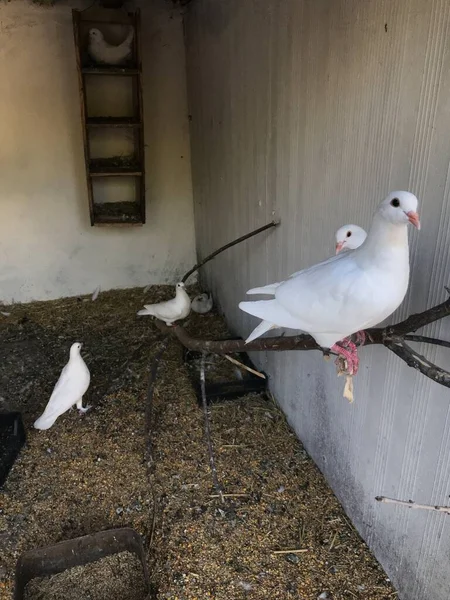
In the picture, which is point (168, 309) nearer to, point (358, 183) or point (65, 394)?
point (65, 394)

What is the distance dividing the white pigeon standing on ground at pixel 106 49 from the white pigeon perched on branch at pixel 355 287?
2806 millimetres

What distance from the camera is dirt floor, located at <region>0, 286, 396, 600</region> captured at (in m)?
1.69

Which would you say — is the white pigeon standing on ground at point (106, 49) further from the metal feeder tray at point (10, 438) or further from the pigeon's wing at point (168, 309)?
the metal feeder tray at point (10, 438)

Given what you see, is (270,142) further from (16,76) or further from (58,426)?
(16,76)

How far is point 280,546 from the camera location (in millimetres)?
1796

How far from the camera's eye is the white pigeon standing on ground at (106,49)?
3.39 metres

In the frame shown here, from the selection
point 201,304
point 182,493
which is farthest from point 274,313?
point 201,304

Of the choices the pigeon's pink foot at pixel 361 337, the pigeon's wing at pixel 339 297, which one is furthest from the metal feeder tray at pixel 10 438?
the pigeon's pink foot at pixel 361 337

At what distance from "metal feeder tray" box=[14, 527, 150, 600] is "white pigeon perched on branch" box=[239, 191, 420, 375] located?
100 cm

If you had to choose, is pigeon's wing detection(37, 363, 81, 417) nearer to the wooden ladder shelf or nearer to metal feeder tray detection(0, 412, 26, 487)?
metal feeder tray detection(0, 412, 26, 487)

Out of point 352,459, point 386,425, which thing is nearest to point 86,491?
point 352,459

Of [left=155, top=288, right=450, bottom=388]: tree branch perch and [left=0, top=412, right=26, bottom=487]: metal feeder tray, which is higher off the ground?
[left=155, top=288, right=450, bottom=388]: tree branch perch

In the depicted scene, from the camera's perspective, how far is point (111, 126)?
3.55 meters

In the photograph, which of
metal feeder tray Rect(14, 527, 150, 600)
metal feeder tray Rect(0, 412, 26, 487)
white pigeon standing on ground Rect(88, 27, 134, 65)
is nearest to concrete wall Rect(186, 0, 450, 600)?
metal feeder tray Rect(14, 527, 150, 600)
